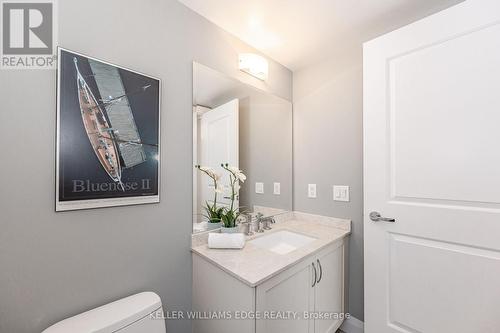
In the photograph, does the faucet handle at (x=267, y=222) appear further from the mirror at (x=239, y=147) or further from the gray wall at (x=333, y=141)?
the gray wall at (x=333, y=141)

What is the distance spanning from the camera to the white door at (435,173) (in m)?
1.05

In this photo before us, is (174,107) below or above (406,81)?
below

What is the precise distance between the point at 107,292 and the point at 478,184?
186 cm

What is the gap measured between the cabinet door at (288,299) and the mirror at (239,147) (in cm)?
55

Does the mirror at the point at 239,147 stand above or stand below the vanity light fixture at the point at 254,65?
below

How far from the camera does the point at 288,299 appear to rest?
1131 millimetres

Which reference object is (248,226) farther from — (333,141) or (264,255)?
(333,141)

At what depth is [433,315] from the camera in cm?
120

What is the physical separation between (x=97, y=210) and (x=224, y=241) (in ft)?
2.18

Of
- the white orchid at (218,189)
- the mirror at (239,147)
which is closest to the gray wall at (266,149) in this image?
the mirror at (239,147)

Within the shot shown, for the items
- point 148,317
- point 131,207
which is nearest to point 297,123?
point 131,207

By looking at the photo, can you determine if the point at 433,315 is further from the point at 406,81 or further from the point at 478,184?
the point at 406,81

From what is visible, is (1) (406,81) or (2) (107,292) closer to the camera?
(2) (107,292)

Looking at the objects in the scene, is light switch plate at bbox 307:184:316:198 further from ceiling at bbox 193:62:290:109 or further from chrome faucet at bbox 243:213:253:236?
ceiling at bbox 193:62:290:109
